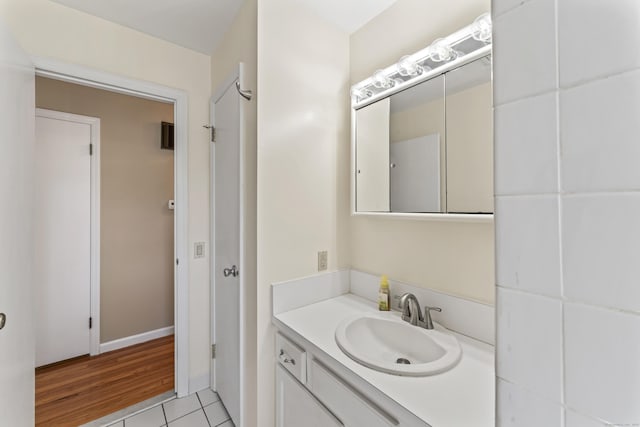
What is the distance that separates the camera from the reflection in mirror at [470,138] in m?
0.99

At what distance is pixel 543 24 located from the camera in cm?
33

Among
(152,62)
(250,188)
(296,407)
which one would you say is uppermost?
(152,62)

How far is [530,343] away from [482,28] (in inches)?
43.3

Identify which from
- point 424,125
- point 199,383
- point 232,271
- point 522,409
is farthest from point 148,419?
point 424,125

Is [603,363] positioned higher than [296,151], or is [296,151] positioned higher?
[296,151]

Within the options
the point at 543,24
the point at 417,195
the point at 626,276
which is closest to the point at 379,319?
the point at 417,195

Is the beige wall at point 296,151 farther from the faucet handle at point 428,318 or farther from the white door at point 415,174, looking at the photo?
the faucet handle at point 428,318

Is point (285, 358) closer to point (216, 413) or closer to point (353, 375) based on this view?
point (353, 375)

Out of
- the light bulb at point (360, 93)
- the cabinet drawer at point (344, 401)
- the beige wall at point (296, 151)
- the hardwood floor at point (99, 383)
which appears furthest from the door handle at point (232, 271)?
the light bulb at point (360, 93)

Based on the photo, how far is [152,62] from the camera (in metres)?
1.73

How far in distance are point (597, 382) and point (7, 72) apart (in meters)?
1.85

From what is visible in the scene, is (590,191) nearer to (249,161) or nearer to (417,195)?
(417,195)

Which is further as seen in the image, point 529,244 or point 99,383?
point 99,383

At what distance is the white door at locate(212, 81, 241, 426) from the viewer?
1500mm
